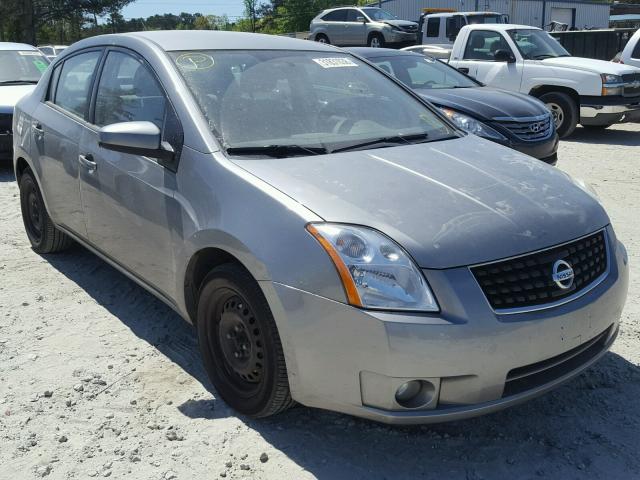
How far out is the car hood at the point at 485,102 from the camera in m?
7.79

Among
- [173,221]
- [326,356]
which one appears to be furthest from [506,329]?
[173,221]

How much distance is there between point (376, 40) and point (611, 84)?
1407 centimetres

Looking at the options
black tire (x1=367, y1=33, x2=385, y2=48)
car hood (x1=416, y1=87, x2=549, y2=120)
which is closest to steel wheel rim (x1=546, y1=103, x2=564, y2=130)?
car hood (x1=416, y1=87, x2=549, y2=120)

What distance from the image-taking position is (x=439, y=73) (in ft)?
29.6

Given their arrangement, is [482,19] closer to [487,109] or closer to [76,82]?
[487,109]

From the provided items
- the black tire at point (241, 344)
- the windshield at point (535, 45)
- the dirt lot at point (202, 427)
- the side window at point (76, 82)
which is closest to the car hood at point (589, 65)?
the windshield at point (535, 45)

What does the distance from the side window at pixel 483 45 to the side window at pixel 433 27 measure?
6.32 metres

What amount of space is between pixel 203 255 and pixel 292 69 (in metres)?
1.27

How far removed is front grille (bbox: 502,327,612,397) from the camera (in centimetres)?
262

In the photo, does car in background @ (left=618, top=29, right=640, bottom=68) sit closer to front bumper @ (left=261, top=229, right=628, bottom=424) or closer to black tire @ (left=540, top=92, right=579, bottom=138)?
black tire @ (left=540, top=92, right=579, bottom=138)

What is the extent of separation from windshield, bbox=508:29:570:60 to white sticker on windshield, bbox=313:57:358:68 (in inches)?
330

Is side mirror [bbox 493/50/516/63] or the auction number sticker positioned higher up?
the auction number sticker

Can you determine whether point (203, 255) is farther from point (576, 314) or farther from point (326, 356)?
point (576, 314)

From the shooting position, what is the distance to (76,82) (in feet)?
14.8
